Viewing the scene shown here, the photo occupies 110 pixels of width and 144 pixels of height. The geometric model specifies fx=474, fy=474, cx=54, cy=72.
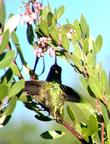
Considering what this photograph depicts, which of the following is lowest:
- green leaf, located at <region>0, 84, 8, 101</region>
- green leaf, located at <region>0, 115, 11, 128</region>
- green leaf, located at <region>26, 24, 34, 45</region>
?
green leaf, located at <region>0, 115, 11, 128</region>

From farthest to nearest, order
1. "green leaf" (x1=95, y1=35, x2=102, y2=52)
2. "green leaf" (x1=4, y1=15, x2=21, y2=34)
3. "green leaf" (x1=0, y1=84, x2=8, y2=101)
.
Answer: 1. "green leaf" (x1=95, y1=35, x2=102, y2=52)
2. "green leaf" (x1=4, y1=15, x2=21, y2=34)
3. "green leaf" (x1=0, y1=84, x2=8, y2=101)

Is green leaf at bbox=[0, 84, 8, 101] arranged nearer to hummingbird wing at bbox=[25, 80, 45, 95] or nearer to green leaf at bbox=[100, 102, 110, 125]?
hummingbird wing at bbox=[25, 80, 45, 95]

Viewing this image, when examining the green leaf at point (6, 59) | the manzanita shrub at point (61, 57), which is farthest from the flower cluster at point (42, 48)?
the green leaf at point (6, 59)

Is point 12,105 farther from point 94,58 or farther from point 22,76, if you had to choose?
point 94,58

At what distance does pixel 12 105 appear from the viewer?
935 millimetres

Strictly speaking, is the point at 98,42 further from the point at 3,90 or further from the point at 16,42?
the point at 3,90

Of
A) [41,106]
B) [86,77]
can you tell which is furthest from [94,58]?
[41,106]

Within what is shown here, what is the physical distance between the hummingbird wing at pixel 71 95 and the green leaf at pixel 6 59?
150 millimetres

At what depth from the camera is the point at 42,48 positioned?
43.0 inches

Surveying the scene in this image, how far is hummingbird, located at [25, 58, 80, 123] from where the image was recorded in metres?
0.99

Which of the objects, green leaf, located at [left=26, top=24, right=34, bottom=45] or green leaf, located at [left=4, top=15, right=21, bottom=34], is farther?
green leaf, located at [left=26, top=24, right=34, bottom=45]

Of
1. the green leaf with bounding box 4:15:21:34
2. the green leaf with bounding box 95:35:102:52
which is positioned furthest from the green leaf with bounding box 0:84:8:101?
the green leaf with bounding box 95:35:102:52

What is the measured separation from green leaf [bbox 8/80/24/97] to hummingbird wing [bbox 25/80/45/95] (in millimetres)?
28

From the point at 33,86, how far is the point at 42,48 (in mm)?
142
